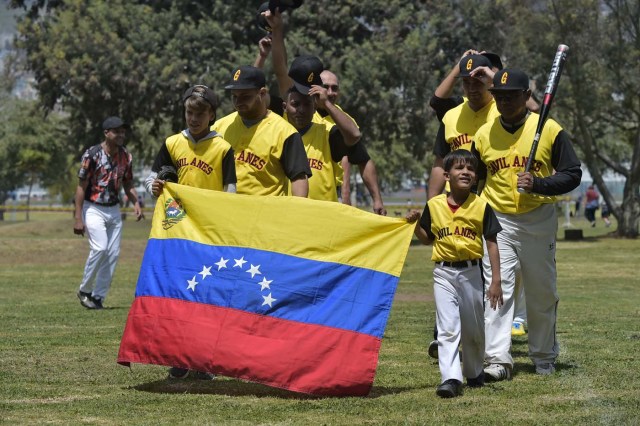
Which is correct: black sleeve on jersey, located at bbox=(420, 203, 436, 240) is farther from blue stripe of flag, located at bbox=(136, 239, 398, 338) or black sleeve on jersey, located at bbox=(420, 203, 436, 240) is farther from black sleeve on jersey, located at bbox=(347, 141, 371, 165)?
black sleeve on jersey, located at bbox=(347, 141, 371, 165)

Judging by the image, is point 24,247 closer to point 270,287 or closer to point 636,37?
point 636,37

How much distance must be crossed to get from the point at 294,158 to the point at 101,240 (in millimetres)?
6717

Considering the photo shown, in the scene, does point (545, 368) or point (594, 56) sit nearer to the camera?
point (545, 368)

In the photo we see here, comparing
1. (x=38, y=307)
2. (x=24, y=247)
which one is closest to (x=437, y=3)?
(x=24, y=247)

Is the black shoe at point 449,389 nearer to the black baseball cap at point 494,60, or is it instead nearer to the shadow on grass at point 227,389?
the shadow on grass at point 227,389

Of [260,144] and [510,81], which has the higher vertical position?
[510,81]

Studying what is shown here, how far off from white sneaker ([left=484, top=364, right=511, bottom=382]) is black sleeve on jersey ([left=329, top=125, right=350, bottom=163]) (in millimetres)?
2336

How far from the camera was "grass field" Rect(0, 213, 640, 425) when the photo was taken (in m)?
7.10

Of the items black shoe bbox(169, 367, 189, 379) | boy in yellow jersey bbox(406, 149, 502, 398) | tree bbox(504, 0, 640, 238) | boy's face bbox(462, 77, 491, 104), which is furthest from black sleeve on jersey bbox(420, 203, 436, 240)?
tree bbox(504, 0, 640, 238)

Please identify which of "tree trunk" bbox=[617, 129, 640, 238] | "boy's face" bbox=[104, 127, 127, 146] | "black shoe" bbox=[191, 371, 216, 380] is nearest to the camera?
"black shoe" bbox=[191, 371, 216, 380]

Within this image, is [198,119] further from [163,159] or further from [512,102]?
[512,102]

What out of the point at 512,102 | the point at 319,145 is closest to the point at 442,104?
the point at 319,145

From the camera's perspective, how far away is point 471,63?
30.8ft

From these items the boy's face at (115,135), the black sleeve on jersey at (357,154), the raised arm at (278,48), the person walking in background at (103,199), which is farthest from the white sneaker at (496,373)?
the boy's face at (115,135)
